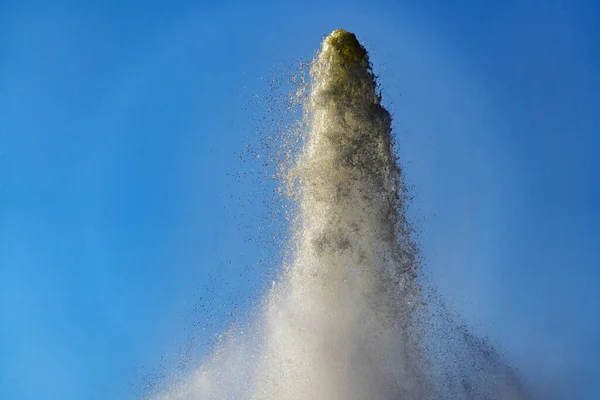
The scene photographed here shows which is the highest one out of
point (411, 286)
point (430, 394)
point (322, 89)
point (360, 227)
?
point (322, 89)

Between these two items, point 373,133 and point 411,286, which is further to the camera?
point 373,133

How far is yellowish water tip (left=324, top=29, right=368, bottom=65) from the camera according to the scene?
107 ft

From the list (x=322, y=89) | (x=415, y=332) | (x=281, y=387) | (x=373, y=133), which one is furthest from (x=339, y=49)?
(x=281, y=387)

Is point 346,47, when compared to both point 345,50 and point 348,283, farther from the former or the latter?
point 348,283

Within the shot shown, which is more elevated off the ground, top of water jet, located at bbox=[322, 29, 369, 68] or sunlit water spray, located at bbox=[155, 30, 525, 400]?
top of water jet, located at bbox=[322, 29, 369, 68]

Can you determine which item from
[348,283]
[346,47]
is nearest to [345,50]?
[346,47]

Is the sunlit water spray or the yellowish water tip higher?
the yellowish water tip

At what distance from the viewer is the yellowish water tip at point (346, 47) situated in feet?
107

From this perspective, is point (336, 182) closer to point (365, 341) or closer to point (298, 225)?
point (298, 225)

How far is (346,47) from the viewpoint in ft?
108

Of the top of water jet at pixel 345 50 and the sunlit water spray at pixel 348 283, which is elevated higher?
the top of water jet at pixel 345 50

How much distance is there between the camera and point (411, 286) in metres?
28.4

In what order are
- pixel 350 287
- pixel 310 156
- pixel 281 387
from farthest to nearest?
pixel 310 156, pixel 350 287, pixel 281 387

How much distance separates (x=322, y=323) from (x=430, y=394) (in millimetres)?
4689
